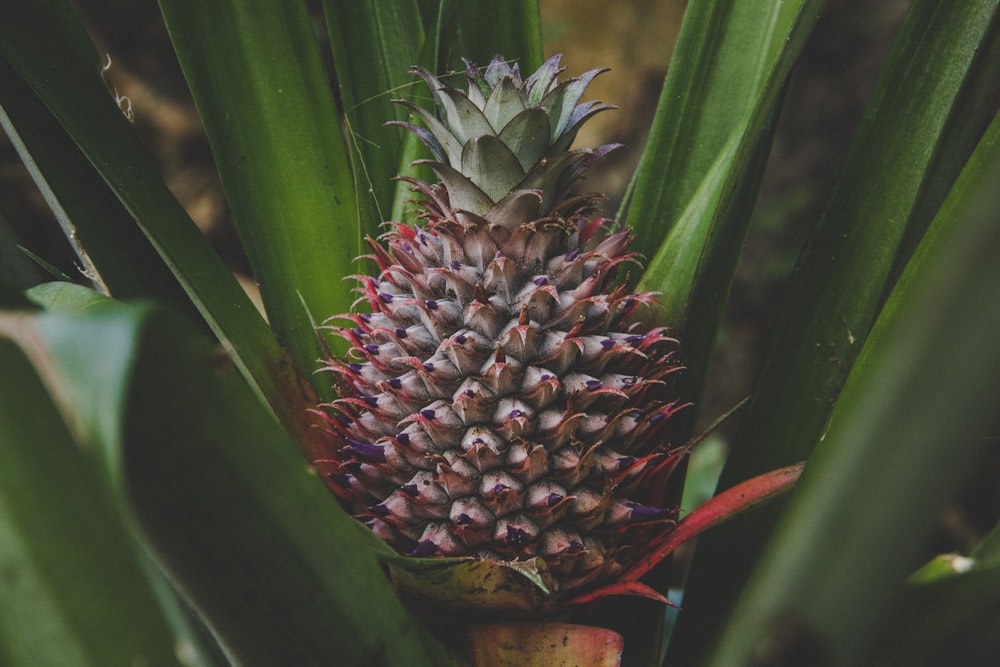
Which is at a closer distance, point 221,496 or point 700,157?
point 221,496

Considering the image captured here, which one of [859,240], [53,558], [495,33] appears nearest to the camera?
[53,558]

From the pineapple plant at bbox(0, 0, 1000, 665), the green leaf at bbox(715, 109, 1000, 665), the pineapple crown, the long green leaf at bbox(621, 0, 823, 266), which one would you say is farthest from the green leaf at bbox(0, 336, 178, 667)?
the long green leaf at bbox(621, 0, 823, 266)

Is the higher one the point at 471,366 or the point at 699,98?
the point at 699,98

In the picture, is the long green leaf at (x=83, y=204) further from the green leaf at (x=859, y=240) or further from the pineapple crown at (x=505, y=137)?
the green leaf at (x=859, y=240)

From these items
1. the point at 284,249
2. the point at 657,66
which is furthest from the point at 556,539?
the point at 657,66

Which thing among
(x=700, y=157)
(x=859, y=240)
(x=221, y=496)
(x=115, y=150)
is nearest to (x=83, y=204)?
(x=115, y=150)

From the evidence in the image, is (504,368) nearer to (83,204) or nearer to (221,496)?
(221,496)
